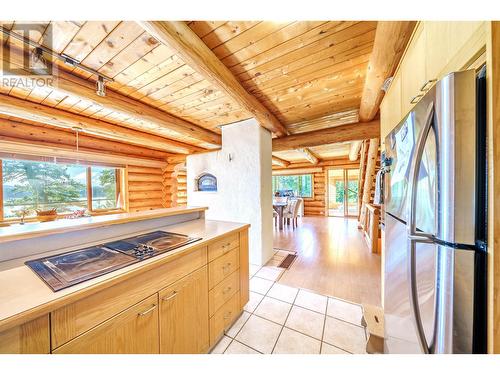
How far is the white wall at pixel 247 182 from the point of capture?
282 cm

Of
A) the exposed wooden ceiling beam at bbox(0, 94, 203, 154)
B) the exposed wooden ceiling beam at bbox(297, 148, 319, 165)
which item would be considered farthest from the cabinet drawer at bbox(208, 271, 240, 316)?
the exposed wooden ceiling beam at bbox(297, 148, 319, 165)

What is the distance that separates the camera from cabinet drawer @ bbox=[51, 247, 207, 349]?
2.12 ft

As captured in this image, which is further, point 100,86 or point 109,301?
point 100,86

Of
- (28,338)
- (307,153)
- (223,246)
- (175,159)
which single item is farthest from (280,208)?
(28,338)

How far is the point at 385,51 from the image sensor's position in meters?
1.25

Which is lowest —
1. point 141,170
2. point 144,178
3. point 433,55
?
point 144,178

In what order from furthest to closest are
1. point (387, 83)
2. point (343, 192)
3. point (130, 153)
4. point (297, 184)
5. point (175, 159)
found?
point (297, 184)
point (343, 192)
point (175, 159)
point (130, 153)
point (387, 83)

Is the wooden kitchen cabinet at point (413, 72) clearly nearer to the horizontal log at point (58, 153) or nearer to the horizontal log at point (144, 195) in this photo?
the horizontal log at point (58, 153)

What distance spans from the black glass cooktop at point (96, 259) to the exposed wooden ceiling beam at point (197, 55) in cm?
133

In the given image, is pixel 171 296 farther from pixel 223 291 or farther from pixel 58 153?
pixel 58 153

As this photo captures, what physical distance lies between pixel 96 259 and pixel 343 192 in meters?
7.87

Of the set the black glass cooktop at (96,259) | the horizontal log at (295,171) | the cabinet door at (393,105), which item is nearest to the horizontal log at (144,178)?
the black glass cooktop at (96,259)

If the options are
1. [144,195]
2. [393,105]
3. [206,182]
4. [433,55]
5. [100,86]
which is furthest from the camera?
[144,195]
